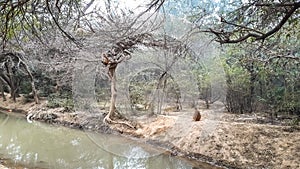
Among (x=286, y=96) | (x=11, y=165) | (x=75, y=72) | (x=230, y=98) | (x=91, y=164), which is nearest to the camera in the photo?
(x=11, y=165)

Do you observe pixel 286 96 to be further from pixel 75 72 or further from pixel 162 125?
pixel 75 72

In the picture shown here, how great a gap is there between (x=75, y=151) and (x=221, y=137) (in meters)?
3.36

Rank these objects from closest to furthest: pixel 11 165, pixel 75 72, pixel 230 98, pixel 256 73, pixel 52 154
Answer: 1. pixel 11 165
2. pixel 52 154
3. pixel 256 73
4. pixel 230 98
5. pixel 75 72

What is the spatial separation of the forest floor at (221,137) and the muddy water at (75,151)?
1.39ft

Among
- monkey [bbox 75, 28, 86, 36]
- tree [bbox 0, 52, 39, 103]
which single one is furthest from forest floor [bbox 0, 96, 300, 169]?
tree [bbox 0, 52, 39, 103]

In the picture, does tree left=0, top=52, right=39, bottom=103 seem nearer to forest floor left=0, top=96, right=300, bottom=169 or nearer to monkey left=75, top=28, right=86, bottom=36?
forest floor left=0, top=96, right=300, bottom=169

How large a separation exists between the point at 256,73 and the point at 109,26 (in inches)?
172

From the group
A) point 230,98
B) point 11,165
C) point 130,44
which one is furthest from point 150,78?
point 11,165

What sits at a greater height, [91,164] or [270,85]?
[270,85]

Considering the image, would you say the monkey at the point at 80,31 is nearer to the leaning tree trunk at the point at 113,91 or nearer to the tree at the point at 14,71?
the leaning tree trunk at the point at 113,91

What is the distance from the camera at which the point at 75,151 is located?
7.60m

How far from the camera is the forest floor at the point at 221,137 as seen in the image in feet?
19.9

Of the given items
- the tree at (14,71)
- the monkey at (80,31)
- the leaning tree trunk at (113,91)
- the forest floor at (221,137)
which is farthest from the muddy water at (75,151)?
the tree at (14,71)

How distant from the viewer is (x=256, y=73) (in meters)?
9.14
